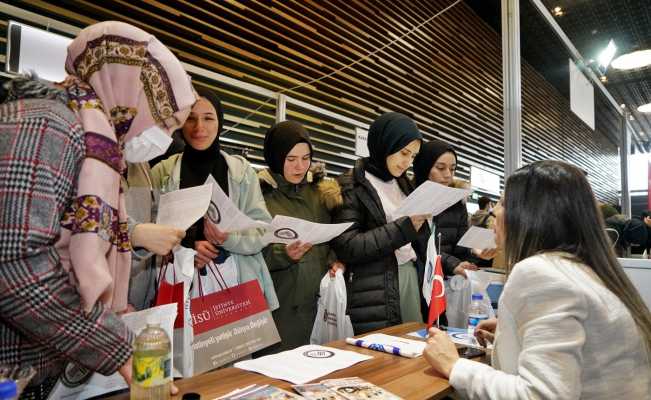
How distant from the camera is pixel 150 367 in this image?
3.10ft

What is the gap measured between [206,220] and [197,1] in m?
2.18

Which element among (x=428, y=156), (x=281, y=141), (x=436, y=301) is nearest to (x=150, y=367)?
(x=436, y=301)

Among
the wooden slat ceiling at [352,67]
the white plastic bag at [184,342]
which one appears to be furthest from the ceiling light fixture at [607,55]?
the white plastic bag at [184,342]

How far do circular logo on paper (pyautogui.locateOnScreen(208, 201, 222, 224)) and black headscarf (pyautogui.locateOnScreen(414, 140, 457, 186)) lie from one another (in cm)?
154

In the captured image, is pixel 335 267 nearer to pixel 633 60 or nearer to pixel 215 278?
pixel 215 278

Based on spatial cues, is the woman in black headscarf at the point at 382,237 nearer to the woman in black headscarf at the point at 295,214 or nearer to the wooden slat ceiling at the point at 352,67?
the woman in black headscarf at the point at 295,214

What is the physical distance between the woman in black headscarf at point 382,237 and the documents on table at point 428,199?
0.06m

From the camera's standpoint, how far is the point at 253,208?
204 cm

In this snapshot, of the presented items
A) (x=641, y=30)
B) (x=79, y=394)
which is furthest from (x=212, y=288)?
(x=641, y=30)

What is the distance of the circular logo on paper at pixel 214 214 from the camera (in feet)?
5.41

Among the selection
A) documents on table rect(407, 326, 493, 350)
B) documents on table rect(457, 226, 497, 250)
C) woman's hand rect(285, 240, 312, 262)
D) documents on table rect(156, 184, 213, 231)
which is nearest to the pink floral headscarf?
documents on table rect(156, 184, 213, 231)

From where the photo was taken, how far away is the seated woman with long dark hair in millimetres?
1023

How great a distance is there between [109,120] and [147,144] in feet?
0.60

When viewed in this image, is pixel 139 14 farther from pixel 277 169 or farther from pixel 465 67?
pixel 465 67
